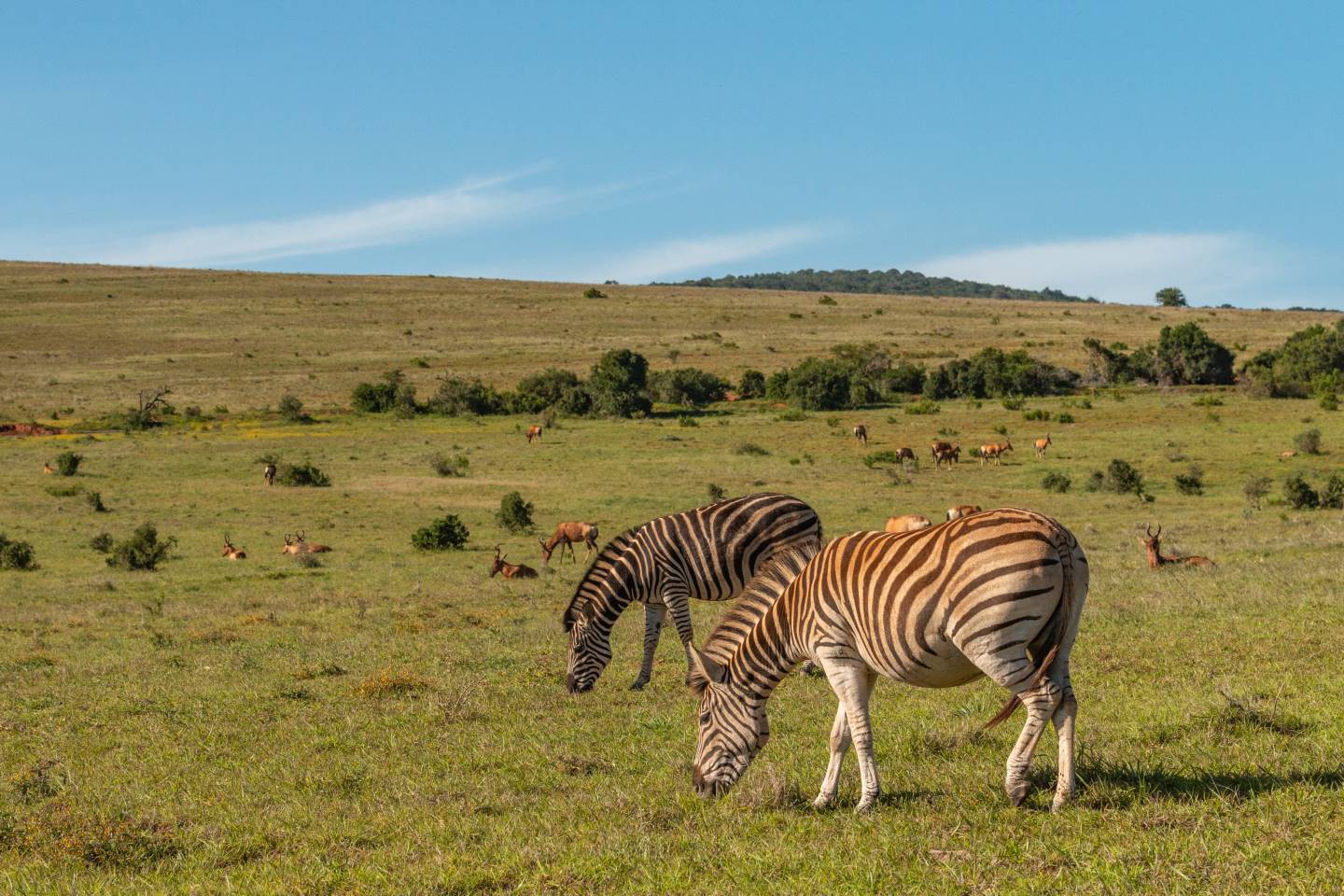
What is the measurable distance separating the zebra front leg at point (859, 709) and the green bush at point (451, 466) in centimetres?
4007

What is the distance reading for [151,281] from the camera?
139375 mm

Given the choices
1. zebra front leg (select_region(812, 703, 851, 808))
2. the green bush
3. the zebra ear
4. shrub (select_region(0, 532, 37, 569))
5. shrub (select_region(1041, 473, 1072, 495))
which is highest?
the zebra ear

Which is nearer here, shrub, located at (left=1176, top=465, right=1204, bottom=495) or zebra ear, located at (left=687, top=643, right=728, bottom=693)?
zebra ear, located at (left=687, top=643, right=728, bottom=693)

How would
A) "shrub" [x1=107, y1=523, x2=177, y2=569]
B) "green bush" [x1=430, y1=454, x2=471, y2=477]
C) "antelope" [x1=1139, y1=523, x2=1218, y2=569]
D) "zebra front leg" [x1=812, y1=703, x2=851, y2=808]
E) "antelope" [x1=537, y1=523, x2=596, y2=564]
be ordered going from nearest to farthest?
1. "zebra front leg" [x1=812, y1=703, x2=851, y2=808]
2. "antelope" [x1=1139, y1=523, x2=1218, y2=569]
3. "shrub" [x1=107, y1=523, x2=177, y2=569]
4. "antelope" [x1=537, y1=523, x2=596, y2=564]
5. "green bush" [x1=430, y1=454, x2=471, y2=477]

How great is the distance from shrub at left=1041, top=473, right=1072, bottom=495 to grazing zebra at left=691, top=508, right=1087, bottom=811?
113 ft

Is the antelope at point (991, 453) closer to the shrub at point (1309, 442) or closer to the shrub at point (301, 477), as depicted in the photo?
the shrub at point (1309, 442)

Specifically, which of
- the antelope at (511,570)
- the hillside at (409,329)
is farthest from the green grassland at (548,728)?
the hillside at (409,329)

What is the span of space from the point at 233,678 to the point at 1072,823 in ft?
37.1

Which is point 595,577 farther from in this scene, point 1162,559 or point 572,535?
point 572,535

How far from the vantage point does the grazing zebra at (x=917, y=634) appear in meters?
6.94

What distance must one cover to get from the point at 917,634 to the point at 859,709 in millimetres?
687

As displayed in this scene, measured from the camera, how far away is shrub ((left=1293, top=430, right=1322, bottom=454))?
45.9 metres

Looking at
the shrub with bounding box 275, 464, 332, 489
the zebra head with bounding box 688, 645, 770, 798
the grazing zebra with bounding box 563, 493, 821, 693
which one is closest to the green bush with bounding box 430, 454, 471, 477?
the shrub with bounding box 275, 464, 332, 489

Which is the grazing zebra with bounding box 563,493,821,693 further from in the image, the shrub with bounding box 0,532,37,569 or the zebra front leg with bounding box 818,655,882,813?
the shrub with bounding box 0,532,37,569
